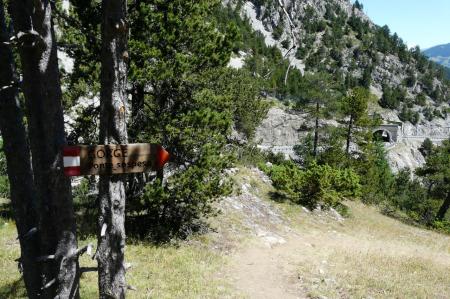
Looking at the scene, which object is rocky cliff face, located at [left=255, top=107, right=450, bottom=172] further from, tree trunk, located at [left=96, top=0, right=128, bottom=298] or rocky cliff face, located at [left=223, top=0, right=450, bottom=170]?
Answer: tree trunk, located at [left=96, top=0, right=128, bottom=298]

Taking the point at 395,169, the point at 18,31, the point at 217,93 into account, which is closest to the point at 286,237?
the point at 217,93

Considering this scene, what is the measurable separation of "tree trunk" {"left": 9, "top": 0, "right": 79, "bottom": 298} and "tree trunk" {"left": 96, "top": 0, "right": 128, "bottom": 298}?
0.84ft

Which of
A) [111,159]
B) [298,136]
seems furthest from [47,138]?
[298,136]

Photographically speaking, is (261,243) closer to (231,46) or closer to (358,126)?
(231,46)

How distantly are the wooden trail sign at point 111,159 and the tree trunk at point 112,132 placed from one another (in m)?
0.14

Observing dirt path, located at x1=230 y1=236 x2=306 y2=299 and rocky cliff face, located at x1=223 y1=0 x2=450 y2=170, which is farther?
rocky cliff face, located at x1=223 y1=0 x2=450 y2=170

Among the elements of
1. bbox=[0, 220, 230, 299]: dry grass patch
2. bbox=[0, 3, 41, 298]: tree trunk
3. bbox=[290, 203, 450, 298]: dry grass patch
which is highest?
bbox=[0, 3, 41, 298]: tree trunk

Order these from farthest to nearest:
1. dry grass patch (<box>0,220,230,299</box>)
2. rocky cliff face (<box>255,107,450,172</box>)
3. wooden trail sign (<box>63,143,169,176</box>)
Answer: rocky cliff face (<box>255,107,450,172</box>) < dry grass patch (<box>0,220,230,299</box>) < wooden trail sign (<box>63,143,169,176</box>)

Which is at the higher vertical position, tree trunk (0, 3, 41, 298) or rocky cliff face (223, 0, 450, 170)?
rocky cliff face (223, 0, 450, 170)

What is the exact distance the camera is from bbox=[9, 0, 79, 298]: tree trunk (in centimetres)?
308

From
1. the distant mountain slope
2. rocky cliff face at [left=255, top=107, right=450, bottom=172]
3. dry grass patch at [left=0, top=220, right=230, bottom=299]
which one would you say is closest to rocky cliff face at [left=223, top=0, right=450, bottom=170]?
the distant mountain slope

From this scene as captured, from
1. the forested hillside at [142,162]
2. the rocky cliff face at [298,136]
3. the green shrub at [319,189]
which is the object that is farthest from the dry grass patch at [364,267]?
the rocky cliff face at [298,136]

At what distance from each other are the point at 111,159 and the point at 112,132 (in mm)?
254

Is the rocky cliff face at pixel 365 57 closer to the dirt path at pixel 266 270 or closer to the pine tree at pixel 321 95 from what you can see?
the pine tree at pixel 321 95
